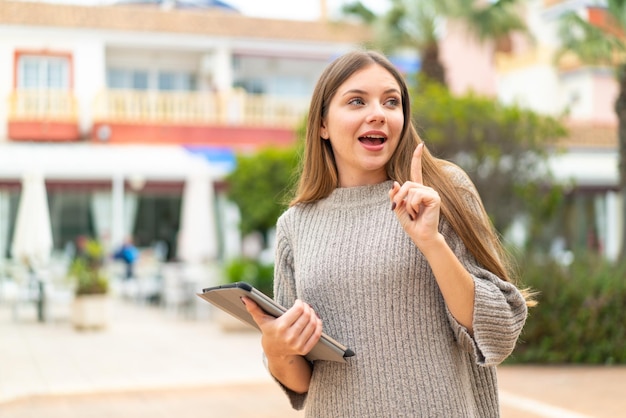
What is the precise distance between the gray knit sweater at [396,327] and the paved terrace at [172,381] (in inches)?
193

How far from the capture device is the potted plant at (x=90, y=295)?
42.1 ft

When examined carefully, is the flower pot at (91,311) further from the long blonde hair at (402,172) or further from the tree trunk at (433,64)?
the long blonde hair at (402,172)

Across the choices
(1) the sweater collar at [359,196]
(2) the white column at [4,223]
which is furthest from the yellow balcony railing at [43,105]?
(1) the sweater collar at [359,196]

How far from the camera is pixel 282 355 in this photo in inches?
84.4

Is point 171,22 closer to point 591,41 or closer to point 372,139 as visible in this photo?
point 591,41

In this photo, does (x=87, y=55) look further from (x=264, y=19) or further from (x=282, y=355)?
(x=282, y=355)

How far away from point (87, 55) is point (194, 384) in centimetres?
1024

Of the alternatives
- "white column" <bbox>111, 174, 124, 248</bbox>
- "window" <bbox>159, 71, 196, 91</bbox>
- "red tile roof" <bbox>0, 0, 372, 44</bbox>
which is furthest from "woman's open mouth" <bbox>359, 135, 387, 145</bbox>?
"window" <bbox>159, 71, 196, 91</bbox>

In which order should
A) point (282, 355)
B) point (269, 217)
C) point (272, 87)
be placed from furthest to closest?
point (272, 87)
point (269, 217)
point (282, 355)

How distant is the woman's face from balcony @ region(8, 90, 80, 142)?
12.8m

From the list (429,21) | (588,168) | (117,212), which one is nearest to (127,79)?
(117,212)

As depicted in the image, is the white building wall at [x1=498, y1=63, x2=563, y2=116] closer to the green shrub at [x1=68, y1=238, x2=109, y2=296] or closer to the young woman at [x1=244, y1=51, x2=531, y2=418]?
the green shrub at [x1=68, y1=238, x2=109, y2=296]

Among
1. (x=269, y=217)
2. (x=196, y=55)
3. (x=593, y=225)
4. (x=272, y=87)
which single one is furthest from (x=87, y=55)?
(x=593, y=225)

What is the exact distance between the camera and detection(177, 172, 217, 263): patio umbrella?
17547 mm
